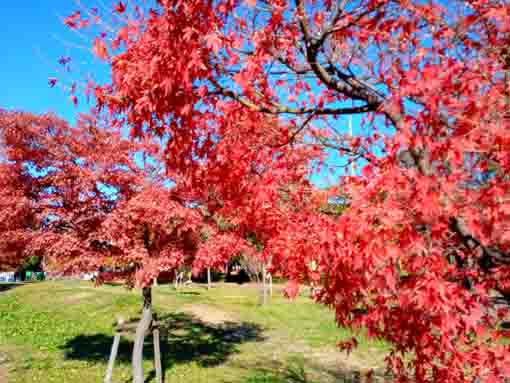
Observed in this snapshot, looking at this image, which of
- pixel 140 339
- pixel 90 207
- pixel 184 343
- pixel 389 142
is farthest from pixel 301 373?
pixel 389 142

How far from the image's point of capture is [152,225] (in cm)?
859

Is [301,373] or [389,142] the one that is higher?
[389,142]

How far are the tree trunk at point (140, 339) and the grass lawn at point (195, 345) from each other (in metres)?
1.05

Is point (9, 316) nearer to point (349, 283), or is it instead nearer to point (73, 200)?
point (73, 200)

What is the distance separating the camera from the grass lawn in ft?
32.7

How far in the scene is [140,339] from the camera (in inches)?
348

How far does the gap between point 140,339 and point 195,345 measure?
17.3 feet

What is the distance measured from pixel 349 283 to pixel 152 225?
246 inches

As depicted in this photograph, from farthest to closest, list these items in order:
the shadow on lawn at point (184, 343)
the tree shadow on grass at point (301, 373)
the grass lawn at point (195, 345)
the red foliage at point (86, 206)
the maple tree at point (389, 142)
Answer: the shadow on lawn at point (184, 343) < the grass lawn at point (195, 345) < the tree shadow on grass at point (301, 373) < the red foliage at point (86, 206) < the maple tree at point (389, 142)

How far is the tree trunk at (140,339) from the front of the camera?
849 cm

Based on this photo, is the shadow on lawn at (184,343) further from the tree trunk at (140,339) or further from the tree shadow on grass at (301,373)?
the tree shadow on grass at (301,373)

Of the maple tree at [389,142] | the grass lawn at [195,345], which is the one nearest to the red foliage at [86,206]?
the grass lawn at [195,345]

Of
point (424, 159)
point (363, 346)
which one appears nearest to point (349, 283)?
point (424, 159)

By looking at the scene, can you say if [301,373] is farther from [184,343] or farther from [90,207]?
[90,207]
